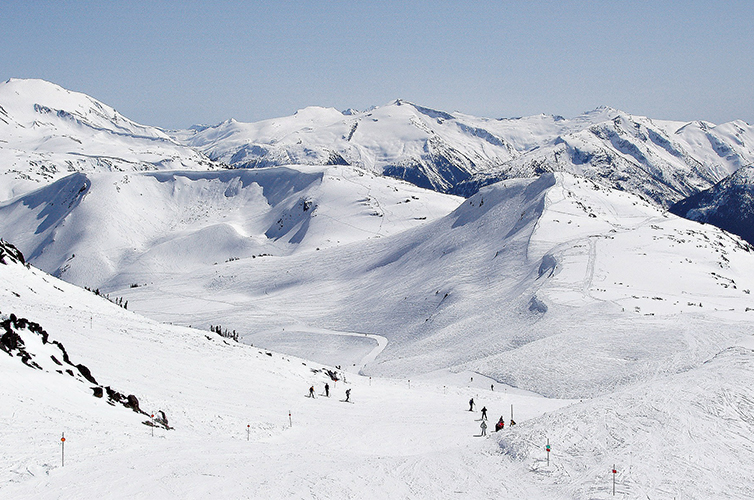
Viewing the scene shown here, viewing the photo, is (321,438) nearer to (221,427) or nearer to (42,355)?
(221,427)

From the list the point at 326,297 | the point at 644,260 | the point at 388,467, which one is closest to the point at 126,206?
the point at 326,297

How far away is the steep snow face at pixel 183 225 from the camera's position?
15775 cm

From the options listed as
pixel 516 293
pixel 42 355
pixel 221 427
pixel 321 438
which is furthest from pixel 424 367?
pixel 42 355

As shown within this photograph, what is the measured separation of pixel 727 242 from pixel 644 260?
86.5 ft

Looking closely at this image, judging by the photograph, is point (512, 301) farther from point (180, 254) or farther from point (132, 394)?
point (180, 254)

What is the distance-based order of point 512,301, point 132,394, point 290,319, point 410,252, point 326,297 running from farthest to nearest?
1. point 410,252
2. point 326,297
3. point 290,319
4. point 512,301
5. point 132,394

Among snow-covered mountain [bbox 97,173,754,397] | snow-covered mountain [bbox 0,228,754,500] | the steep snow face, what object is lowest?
snow-covered mountain [bbox 0,228,754,500]

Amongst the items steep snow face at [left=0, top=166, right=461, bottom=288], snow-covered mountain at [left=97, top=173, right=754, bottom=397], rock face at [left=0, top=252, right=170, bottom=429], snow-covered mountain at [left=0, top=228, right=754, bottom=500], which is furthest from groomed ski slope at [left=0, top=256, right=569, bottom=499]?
steep snow face at [left=0, top=166, right=461, bottom=288]

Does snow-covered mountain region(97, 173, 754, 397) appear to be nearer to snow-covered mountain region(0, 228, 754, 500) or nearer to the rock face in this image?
snow-covered mountain region(0, 228, 754, 500)

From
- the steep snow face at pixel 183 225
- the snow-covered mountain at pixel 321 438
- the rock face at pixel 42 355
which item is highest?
the steep snow face at pixel 183 225

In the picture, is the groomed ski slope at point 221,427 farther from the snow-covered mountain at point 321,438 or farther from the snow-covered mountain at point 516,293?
the snow-covered mountain at point 516,293

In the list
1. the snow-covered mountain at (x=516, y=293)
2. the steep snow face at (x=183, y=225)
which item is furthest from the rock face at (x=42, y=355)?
the steep snow face at (x=183, y=225)

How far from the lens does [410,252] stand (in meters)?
113

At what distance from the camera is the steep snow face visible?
518ft
